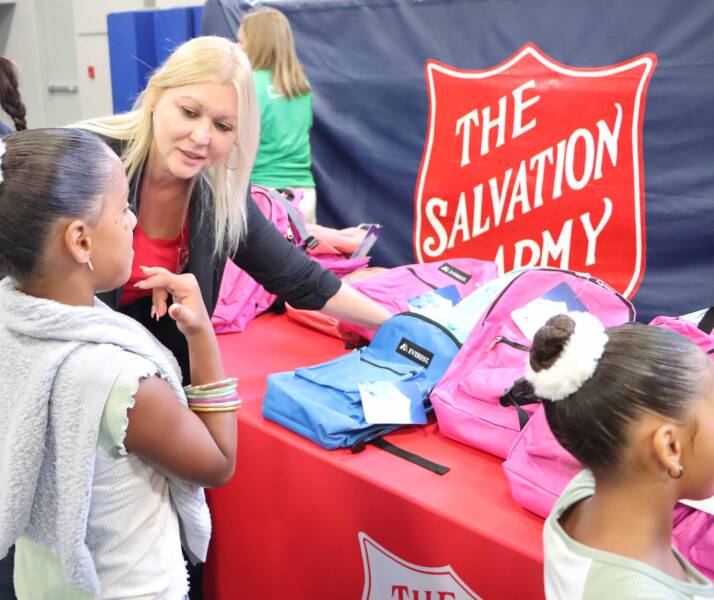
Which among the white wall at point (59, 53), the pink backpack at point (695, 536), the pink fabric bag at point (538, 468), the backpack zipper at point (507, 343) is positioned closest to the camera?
the pink backpack at point (695, 536)

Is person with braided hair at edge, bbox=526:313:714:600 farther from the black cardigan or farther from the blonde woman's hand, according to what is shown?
the black cardigan

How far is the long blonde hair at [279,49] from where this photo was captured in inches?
127

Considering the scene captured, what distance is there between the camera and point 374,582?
1.61 metres

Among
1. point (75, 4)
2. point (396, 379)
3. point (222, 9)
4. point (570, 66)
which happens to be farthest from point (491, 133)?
point (75, 4)

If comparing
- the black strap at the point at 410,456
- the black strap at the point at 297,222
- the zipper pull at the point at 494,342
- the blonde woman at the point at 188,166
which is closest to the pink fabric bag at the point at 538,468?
the black strap at the point at 410,456

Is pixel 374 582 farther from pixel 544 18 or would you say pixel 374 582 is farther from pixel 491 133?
pixel 544 18

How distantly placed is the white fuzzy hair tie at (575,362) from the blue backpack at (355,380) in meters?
0.70

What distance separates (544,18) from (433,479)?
1.60m

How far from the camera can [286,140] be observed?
3.26m

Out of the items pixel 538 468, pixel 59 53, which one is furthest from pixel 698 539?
pixel 59 53

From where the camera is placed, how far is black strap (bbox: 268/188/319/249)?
2.64 metres

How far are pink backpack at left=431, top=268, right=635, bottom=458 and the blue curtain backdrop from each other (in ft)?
2.02

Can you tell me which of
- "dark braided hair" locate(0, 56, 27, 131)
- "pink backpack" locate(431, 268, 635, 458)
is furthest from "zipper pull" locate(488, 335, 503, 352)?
"dark braided hair" locate(0, 56, 27, 131)

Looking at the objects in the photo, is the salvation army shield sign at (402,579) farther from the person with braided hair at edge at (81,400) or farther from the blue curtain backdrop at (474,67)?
the blue curtain backdrop at (474,67)
